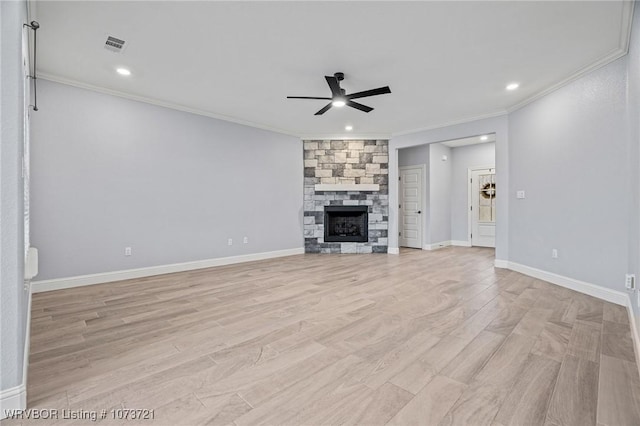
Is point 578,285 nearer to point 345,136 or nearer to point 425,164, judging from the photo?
point 425,164

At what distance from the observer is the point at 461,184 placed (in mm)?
8188

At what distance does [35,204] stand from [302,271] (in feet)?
11.8

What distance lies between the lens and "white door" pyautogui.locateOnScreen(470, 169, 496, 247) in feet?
25.0

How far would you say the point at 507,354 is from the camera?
2.08m

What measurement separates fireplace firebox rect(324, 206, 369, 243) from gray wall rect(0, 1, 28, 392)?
5572 millimetres

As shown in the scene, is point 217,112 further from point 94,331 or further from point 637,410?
point 637,410

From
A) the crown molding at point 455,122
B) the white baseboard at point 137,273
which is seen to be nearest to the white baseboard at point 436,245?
the crown molding at point 455,122

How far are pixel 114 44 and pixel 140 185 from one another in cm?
202

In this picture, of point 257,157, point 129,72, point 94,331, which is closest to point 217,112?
point 257,157

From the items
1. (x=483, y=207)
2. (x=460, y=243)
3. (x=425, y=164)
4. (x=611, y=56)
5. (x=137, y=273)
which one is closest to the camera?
(x=611, y=56)

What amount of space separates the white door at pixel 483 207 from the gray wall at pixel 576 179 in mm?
3098

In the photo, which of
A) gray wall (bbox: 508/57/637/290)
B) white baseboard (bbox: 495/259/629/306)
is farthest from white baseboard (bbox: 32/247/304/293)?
gray wall (bbox: 508/57/637/290)

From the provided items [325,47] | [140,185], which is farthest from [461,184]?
[140,185]

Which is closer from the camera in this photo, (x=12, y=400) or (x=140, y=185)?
(x=12, y=400)
